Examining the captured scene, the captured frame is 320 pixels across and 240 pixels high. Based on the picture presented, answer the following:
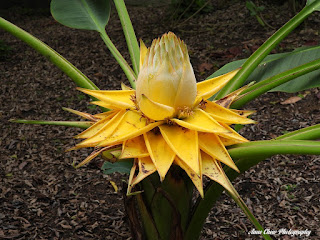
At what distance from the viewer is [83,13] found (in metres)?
1.29

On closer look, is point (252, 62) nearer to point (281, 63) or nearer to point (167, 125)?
point (281, 63)

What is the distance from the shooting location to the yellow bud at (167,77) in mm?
711

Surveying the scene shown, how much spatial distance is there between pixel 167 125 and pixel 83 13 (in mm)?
724

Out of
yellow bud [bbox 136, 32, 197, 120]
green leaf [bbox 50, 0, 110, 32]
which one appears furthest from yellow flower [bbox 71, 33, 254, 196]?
green leaf [bbox 50, 0, 110, 32]

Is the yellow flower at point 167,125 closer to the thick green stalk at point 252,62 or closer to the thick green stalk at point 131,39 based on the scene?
the thick green stalk at point 252,62

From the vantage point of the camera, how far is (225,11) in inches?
161

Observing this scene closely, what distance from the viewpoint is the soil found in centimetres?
159

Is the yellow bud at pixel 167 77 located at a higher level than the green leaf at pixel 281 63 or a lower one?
lower

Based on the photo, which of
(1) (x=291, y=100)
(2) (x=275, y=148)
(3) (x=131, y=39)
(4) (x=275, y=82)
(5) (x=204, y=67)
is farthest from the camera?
(5) (x=204, y=67)

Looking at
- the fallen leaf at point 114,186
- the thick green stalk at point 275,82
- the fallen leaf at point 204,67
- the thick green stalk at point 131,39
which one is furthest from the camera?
the fallen leaf at point 204,67

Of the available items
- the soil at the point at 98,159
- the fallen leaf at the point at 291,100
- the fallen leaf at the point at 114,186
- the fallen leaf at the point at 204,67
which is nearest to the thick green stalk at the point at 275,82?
the soil at the point at 98,159

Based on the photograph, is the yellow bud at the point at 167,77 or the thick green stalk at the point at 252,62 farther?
the thick green stalk at the point at 252,62

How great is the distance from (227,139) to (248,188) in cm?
111

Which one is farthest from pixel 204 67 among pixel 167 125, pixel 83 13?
pixel 167 125
